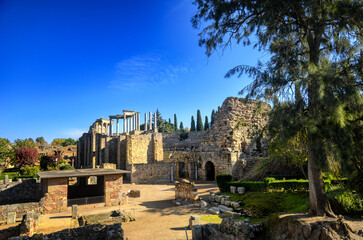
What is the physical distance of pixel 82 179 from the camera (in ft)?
64.0

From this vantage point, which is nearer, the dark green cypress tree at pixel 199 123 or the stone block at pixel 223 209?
the stone block at pixel 223 209

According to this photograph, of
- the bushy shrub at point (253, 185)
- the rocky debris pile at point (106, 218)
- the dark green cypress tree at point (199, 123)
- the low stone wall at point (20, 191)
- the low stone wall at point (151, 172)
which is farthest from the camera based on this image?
the dark green cypress tree at point (199, 123)

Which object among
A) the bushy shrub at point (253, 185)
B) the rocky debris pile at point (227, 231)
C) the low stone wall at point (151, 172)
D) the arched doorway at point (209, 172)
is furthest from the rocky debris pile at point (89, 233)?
the arched doorway at point (209, 172)

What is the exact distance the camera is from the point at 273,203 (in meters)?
10.0

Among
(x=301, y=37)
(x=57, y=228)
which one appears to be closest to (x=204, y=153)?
(x=57, y=228)

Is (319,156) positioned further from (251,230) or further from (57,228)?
(57,228)

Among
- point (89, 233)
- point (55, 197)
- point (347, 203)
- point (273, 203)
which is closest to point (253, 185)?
point (273, 203)

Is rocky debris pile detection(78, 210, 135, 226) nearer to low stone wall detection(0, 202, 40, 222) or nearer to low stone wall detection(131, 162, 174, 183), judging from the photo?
low stone wall detection(0, 202, 40, 222)

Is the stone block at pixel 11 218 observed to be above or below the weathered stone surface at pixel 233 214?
below

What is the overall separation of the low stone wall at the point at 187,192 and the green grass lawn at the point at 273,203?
310 centimetres

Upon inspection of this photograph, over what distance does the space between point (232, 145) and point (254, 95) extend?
1625cm

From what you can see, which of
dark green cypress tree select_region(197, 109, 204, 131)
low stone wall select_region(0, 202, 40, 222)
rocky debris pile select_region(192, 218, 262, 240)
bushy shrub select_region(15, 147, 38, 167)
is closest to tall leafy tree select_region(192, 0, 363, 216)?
rocky debris pile select_region(192, 218, 262, 240)

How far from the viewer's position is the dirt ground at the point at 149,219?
28.0 feet

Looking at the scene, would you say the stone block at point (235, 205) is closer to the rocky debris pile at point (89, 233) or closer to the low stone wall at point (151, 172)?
the rocky debris pile at point (89, 233)
